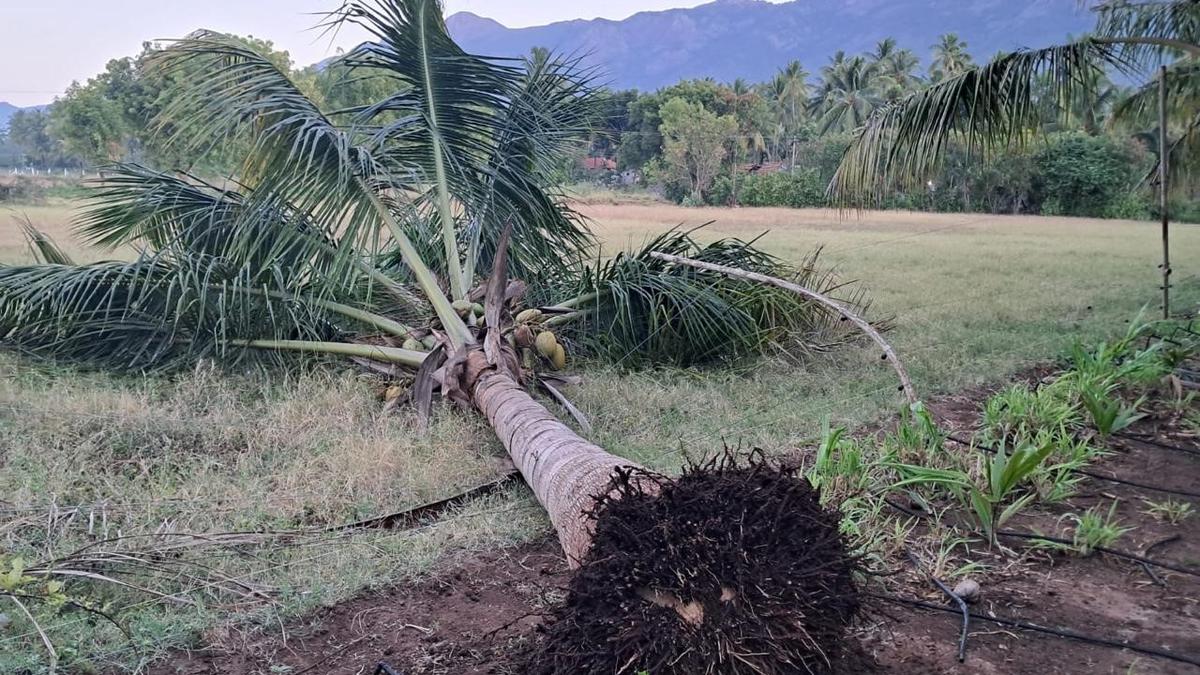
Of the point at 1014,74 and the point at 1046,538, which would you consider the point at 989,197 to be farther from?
the point at 1046,538

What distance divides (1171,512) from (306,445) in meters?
4.31

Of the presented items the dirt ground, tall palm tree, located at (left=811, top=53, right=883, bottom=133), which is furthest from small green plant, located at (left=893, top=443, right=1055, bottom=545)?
tall palm tree, located at (left=811, top=53, right=883, bottom=133)

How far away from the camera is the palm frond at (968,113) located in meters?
6.27

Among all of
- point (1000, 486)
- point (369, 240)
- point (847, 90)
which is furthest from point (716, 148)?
point (847, 90)

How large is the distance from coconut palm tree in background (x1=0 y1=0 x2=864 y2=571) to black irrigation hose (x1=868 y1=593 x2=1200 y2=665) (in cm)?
213

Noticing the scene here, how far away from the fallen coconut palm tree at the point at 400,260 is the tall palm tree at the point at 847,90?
34199 millimetres

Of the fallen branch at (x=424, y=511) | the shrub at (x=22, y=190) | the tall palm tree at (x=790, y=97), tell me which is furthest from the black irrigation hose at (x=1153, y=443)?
the tall palm tree at (x=790, y=97)

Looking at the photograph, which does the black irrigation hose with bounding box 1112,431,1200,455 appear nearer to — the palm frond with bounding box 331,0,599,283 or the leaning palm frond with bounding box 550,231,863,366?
the leaning palm frond with bounding box 550,231,863,366

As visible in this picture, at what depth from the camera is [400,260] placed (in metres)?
7.72

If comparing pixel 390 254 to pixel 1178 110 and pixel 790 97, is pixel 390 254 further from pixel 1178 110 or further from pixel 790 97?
pixel 790 97

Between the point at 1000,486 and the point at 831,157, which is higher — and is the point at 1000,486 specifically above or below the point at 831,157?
below

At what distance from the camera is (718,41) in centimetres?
6706

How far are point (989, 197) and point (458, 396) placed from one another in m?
13.0

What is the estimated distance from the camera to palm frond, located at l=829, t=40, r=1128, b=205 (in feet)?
20.6
